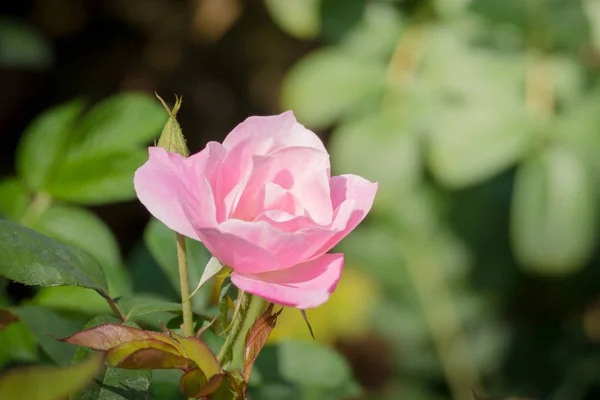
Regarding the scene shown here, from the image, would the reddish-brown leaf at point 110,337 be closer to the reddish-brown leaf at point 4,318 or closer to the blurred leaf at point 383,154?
the reddish-brown leaf at point 4,318

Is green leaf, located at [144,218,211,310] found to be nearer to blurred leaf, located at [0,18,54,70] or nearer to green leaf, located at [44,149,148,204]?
green leaf, located at [44,149,148,204]

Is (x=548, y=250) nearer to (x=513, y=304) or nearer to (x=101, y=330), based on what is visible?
(x=513, y=304)

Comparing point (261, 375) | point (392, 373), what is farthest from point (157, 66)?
point (261, 375)

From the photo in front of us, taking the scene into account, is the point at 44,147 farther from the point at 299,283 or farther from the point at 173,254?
the point at 299,283

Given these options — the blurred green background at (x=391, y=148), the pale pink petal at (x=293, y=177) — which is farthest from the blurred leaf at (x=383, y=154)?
the pale pink petal at (x=293, y=177)

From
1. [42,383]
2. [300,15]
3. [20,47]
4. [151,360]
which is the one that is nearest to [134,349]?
[151,360]
